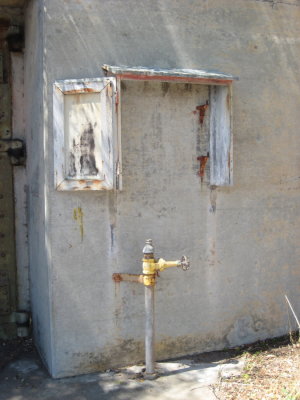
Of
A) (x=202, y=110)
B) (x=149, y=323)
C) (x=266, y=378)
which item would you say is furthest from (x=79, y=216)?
(x=266, y=378)

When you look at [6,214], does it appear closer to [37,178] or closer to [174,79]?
[37,178]

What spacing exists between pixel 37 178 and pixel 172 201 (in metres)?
1.41

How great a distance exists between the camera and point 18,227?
5539 millimetres

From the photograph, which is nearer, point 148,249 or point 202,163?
point 148,249

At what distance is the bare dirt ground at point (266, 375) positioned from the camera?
3979mm

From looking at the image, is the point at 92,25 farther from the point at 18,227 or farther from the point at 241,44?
the point at 18,227

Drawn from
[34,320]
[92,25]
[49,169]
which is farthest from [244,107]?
[34,320]

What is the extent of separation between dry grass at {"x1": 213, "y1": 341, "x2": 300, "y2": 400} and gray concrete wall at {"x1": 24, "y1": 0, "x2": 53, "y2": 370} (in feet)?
5.63

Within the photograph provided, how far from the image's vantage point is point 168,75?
170 inches

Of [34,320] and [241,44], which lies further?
[34,320]

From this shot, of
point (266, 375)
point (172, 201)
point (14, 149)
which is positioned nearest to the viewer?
point (266, 375)

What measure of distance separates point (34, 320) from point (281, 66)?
157 inches

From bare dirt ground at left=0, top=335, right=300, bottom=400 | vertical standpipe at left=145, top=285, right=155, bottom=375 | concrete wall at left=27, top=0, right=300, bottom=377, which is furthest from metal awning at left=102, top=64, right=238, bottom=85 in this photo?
bare dirt ground at left=0, top=335, right=300, bottom=400

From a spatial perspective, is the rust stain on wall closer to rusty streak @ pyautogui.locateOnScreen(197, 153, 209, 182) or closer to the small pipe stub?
rusty streak @ pyautogui.locateOnScreen(197, 153, 209, 182)
